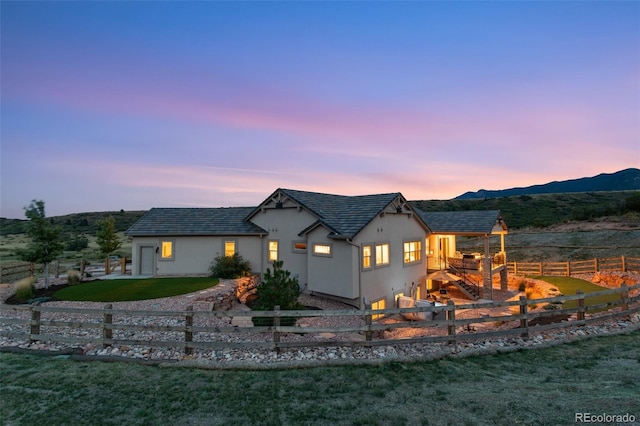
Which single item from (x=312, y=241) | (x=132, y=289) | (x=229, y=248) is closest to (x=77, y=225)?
(x=229, y=248)

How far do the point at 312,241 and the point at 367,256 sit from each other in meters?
3.64

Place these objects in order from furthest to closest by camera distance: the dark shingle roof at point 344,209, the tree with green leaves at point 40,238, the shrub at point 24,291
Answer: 1. the dark shingle roof at point 344,209
2. the tree with green leaves at point 40,238
3. the shrub at point 24,291

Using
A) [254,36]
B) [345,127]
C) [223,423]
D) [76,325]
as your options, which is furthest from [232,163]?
[223,423]

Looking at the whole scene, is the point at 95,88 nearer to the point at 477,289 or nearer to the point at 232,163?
the point at 232,163

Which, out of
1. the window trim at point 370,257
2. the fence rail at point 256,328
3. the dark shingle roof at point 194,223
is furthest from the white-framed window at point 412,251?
the fence rail at point 256,328

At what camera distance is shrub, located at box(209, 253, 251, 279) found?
67.6 ft

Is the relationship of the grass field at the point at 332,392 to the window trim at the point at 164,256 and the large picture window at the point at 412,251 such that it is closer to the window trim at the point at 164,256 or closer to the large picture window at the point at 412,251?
the large picture window at the point at 412,251

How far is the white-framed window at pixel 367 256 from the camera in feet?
54.1

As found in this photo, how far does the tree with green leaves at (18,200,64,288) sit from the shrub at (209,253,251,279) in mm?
8858

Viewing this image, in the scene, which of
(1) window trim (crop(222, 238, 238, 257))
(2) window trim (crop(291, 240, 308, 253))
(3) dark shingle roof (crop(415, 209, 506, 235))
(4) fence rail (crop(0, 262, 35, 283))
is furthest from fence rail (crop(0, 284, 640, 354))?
(4) fence rail (crop(0, 262, 35, 283))

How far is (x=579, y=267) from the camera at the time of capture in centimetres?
2370

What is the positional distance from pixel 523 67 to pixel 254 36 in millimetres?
16881

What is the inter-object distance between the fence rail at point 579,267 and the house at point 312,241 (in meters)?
8.66

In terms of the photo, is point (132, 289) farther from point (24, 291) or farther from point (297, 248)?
Result: point (297, 248)
